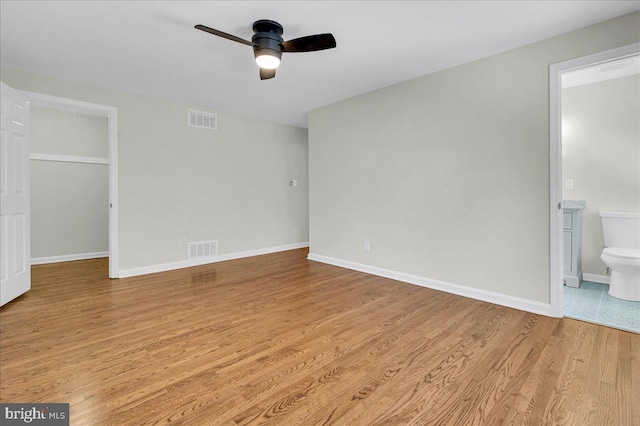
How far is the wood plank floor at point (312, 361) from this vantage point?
1486 millimetres

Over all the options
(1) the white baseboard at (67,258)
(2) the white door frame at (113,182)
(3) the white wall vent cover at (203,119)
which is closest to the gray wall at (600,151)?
(3) the white wall vent cover at (203,119)

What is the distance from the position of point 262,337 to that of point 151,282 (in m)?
2.20

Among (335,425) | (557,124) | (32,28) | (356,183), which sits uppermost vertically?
(32,28)

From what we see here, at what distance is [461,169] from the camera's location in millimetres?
3166

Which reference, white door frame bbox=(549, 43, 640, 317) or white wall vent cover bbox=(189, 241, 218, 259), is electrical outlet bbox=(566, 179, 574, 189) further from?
white wall vent cover bbox=(189, 241, 218, 259)

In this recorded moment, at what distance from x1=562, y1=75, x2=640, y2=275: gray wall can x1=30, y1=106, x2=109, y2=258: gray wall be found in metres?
7.32

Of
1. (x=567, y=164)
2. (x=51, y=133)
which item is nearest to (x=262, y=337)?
(x=567, y=164)

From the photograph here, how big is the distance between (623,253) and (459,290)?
1606mm

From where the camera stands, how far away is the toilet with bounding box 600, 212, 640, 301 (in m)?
2.90

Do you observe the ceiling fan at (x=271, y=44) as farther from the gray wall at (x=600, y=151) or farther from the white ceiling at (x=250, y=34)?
the gray wall at (x=600, y=151)

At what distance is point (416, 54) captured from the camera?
289 cm

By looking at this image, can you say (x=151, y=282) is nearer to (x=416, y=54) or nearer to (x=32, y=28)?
(x=32, y=28)
